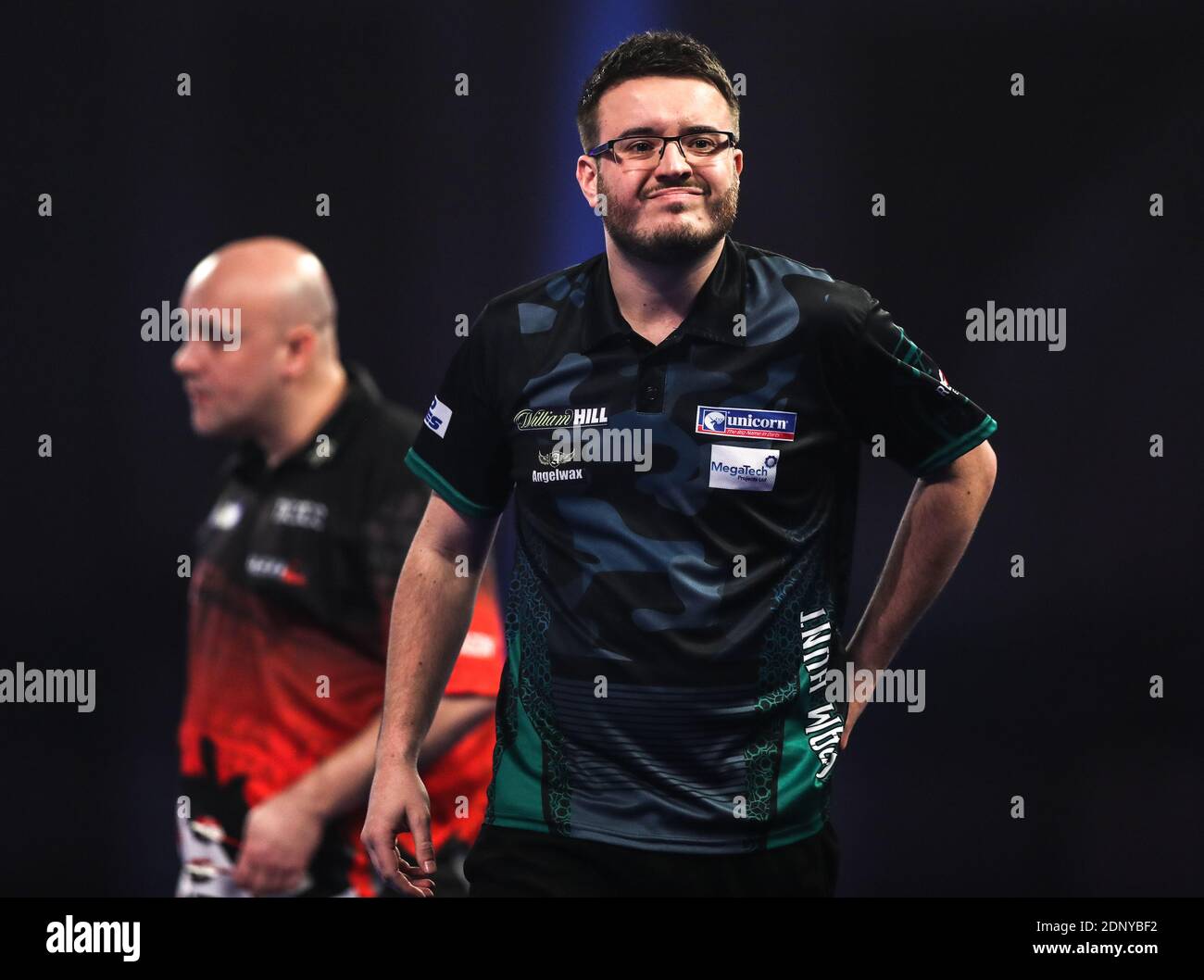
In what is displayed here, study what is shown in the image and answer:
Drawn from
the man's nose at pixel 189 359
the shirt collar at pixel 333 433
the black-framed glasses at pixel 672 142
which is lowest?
the shirt collar at pixel 333 433

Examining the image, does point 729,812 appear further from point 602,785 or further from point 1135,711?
point 1135,711

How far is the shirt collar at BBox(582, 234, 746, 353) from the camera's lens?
2.52 m

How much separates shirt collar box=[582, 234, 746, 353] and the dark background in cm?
168

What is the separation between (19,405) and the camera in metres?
4.91

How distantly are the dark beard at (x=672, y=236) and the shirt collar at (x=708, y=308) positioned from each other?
0.20ft

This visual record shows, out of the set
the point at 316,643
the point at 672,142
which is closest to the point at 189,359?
the point at 316,643

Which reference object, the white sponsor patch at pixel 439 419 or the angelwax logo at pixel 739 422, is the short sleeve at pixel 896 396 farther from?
the white sponsor patch at pixel 439 419

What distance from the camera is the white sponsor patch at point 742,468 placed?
96.0 inches

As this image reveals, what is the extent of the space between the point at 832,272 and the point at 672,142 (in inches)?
85.0

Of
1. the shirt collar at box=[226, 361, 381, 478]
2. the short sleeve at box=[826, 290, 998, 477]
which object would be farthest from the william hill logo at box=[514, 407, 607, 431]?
the shirt collar at box=[226, 361, 381, 478]

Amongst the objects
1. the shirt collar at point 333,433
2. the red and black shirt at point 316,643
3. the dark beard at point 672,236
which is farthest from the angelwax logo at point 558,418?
the shirt collar at point 333,433

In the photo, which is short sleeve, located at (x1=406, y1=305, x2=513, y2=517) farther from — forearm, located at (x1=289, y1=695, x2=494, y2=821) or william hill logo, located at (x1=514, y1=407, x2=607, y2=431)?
forearm, located at (x1=289, y1=695, x2=494, y2=821)

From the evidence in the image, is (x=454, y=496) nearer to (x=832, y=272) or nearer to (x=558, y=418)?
(x=558, y=418)

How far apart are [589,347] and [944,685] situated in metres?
2.48
